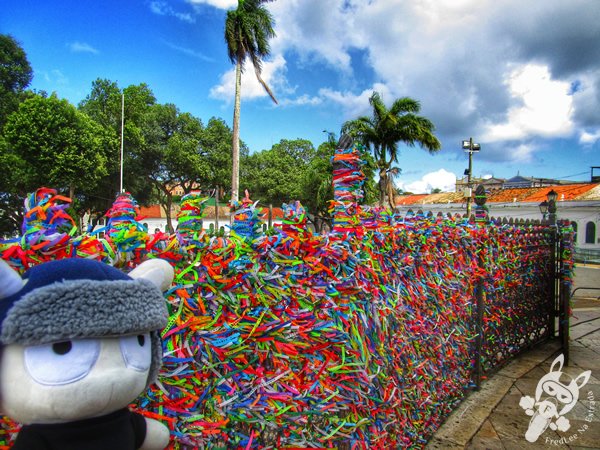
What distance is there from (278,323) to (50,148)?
76.4 ft

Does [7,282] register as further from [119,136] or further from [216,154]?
[119,136]

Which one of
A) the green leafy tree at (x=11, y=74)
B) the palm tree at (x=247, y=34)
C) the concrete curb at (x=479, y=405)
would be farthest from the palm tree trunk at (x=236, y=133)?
the green leafy tree at (x=11, y=74)

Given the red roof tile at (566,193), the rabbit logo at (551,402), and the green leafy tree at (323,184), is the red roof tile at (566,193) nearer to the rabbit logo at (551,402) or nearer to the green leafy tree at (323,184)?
the green leafy tree at (323,184)

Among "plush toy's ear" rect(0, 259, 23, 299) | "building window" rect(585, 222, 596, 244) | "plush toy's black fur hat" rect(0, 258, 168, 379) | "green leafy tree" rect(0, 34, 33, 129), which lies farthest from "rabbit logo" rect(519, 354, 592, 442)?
"building window" rect(585, 222, 596, 244)

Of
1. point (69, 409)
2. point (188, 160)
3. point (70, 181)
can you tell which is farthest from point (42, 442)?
point (188, 160)

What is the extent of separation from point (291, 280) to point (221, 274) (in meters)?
0.39

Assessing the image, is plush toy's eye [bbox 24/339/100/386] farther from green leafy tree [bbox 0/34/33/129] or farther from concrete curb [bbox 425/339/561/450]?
green leafy tree [bbox 0/34/33/129]

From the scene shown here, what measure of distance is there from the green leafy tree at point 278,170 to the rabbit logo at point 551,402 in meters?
28.8

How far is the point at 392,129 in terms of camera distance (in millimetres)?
19188

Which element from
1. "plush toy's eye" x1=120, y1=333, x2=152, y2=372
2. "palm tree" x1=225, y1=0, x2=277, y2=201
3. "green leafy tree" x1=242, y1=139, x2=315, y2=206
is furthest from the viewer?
"green leafy tree" x1=242, y1=139, x2=315, y2=206

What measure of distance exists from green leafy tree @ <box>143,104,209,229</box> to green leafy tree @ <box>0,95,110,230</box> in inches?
190

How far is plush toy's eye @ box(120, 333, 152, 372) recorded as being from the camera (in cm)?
119

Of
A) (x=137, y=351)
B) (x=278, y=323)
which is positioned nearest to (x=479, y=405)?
(x=278, y=323)

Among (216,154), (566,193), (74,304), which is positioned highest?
(216,154)
